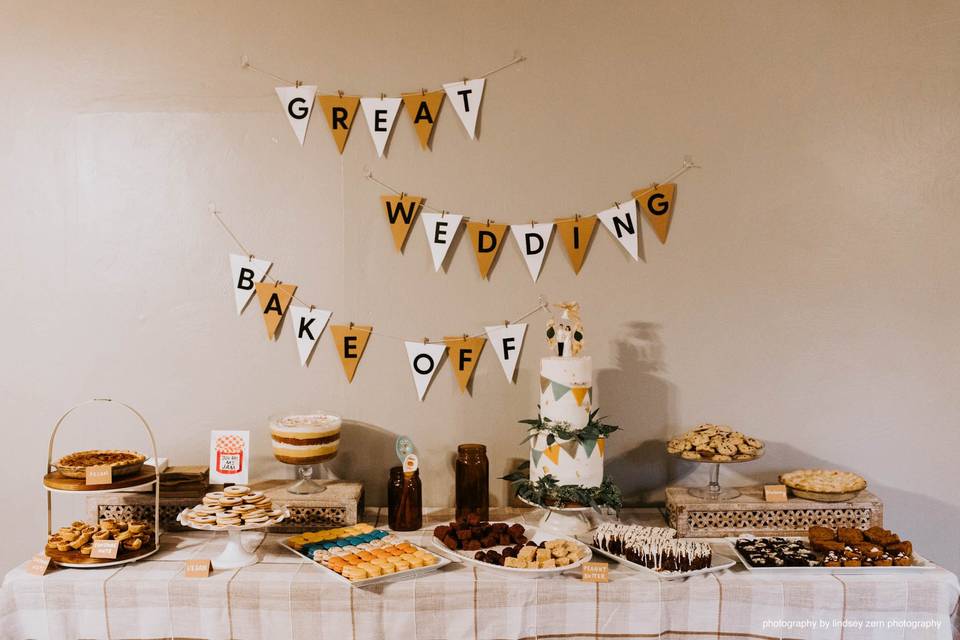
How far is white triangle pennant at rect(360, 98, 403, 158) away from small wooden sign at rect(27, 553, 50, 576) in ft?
4.78

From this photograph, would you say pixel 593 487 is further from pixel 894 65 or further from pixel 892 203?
pixel 894 65

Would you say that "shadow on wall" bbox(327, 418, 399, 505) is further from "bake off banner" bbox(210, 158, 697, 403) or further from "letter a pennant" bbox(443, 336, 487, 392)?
"letter a pennant" bbox(443, 336, 487, 392)

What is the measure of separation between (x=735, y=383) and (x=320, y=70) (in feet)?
5.36

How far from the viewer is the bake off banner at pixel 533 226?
2.44 m

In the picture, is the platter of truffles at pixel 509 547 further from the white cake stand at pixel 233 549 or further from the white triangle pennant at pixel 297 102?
the white triangle pennant at pixel 297 102

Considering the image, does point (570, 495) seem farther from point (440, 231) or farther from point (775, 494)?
point (440, 231)

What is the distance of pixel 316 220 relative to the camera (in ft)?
8.02

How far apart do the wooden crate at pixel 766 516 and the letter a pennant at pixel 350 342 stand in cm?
105

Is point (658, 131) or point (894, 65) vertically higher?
point (894, 65)

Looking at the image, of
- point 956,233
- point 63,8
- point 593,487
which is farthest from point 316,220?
point 956,233

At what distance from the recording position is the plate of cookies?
87.3 inches

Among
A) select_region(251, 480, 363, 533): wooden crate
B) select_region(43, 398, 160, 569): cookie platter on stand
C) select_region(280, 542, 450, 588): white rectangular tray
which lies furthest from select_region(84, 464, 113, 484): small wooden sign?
select_region(280, 542, 450, 588): white rectangular tray

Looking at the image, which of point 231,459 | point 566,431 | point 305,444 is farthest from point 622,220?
point 231,459

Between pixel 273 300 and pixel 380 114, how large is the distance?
2.19ft
